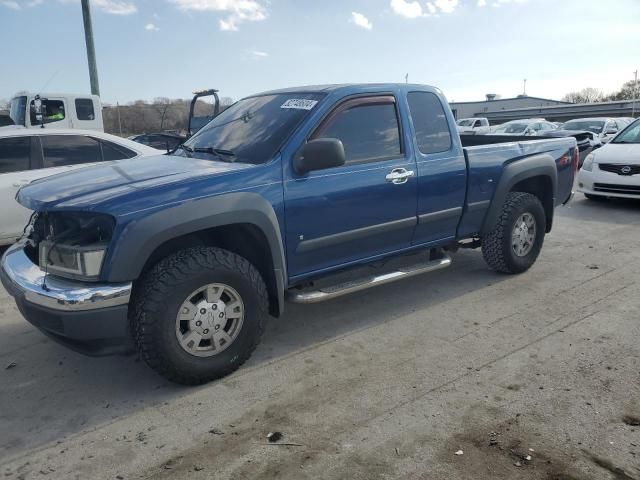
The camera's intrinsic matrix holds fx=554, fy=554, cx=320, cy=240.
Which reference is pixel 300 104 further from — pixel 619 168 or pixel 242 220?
pixel 619 168

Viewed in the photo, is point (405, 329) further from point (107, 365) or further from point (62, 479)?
point (62, 479)

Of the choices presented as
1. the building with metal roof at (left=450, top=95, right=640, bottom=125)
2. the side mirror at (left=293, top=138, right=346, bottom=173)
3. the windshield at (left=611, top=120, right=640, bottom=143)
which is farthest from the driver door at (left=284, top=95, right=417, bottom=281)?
the building with metal roof at (left=450, top=95, right=640, bottom=125)

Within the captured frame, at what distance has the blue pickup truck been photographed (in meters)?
3.08

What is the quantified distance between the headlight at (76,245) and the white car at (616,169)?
8.39m

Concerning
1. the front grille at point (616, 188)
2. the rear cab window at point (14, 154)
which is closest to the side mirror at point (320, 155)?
the rear cab window at point (14, 154)

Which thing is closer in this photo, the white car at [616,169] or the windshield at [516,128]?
the white car at [616,169]

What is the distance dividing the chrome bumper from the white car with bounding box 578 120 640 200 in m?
8.39

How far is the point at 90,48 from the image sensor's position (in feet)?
44.3

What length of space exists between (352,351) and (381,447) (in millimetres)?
1161

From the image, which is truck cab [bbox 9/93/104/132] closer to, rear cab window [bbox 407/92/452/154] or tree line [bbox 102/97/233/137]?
tree line [bbox 102/97/233/137]

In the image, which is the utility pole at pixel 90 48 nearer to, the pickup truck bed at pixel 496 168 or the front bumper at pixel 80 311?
the pickup truck bed at pixel 496 168

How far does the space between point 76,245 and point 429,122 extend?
9.57 feet

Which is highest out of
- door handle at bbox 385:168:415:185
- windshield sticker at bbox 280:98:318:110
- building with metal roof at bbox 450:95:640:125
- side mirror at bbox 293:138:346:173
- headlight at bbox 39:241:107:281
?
building with metal roof at bbox 450:95:640:125

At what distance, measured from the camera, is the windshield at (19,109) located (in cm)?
1264
